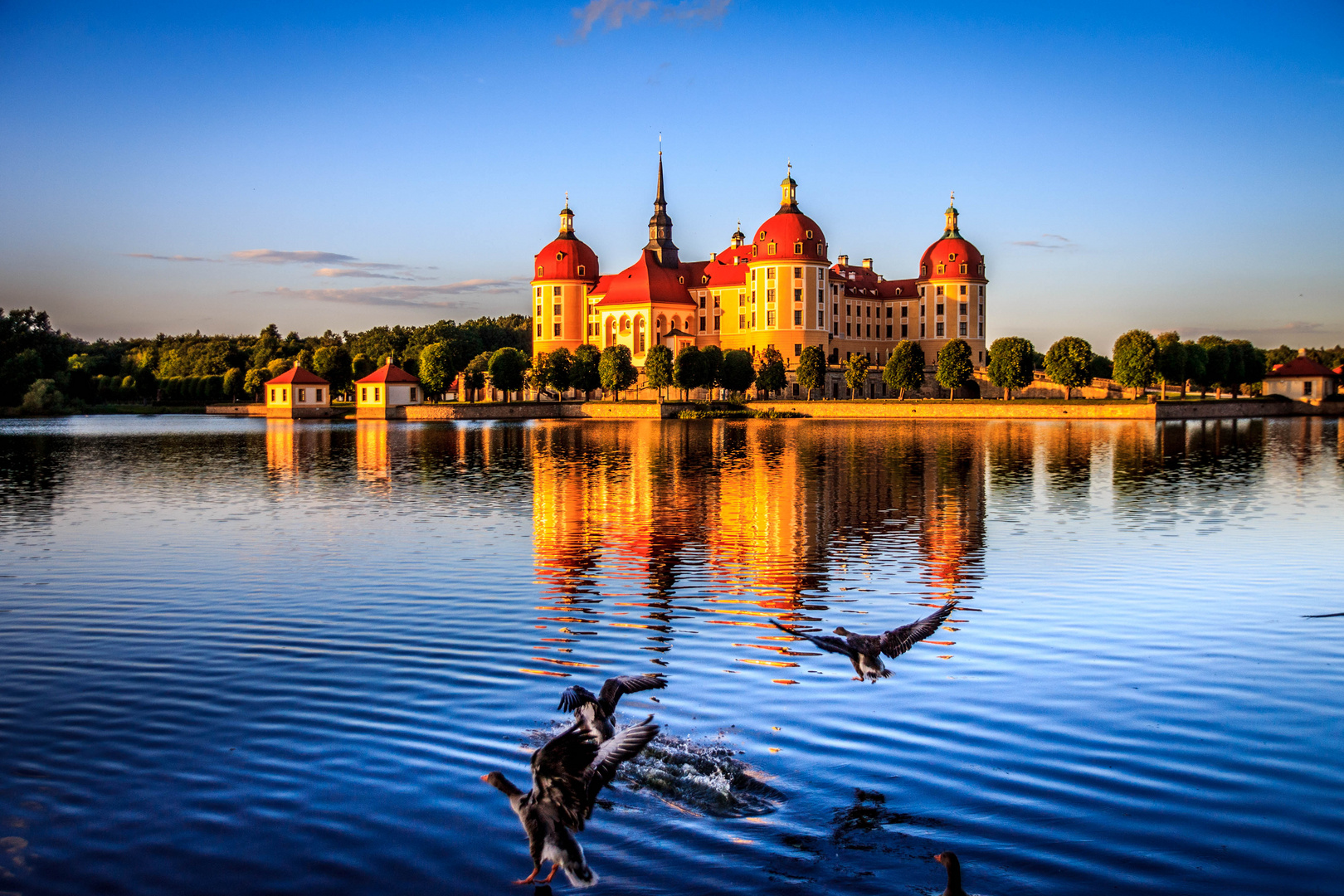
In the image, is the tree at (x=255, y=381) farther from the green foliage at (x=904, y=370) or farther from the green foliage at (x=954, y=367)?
the green foliage at (x=954, y=367)

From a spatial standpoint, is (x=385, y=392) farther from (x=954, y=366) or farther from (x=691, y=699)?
(x=691, y=699)

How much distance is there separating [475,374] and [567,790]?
10086 centimetres

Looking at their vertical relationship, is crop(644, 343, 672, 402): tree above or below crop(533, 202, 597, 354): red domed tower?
below

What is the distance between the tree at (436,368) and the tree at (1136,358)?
5502 cm

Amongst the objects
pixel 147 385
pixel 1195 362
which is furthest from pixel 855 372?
pixel 147 385

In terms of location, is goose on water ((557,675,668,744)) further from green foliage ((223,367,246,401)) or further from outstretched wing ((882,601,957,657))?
green foliage ((223,367,246,401))

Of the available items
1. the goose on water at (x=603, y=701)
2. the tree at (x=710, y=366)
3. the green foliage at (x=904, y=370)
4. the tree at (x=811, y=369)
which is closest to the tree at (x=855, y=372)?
the green foliage at (x=904, y=370)

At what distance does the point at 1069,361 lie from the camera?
8144 cm

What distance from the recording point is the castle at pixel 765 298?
103m

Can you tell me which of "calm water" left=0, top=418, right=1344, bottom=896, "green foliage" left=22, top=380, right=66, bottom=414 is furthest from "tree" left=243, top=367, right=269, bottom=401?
"calm water" left=0, top=418, right=1344, bottom=896

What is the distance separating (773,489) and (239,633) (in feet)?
55.2

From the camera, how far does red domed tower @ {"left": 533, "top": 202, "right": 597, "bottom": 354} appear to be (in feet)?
367

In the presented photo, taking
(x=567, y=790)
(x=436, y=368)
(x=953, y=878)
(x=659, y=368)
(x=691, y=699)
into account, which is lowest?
(x=691, y=699)

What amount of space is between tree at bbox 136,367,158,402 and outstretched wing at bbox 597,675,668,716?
126084mm
